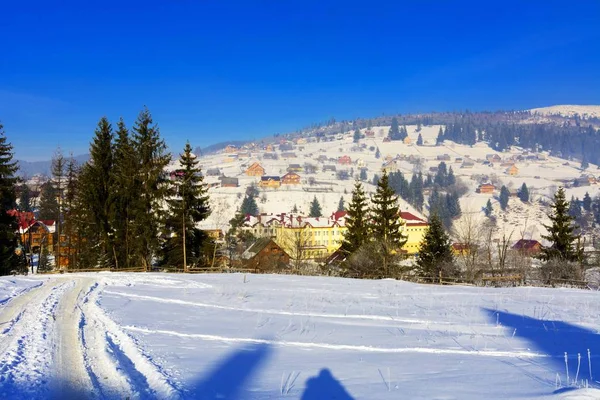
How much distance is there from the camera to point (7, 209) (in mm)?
30531

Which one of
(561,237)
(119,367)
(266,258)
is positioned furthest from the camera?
(266,258)

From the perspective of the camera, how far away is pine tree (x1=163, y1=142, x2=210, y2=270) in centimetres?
3206

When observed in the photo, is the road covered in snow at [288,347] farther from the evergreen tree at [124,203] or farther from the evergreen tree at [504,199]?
the evergreen tree at [504,199]

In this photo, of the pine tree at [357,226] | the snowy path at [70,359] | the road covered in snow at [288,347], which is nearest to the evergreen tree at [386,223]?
the pine tree at [357,226]

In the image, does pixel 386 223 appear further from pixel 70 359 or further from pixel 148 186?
pixel 70 359

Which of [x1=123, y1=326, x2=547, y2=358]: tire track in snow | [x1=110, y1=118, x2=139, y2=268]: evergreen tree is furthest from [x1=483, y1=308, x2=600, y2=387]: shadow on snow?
[x1=110, y1=118, x2=139, y2=268]: evergreen tree

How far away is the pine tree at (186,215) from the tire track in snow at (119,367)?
20387mm

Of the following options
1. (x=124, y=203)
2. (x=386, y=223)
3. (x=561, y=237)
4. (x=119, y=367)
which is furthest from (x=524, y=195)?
(x=119, y=367)

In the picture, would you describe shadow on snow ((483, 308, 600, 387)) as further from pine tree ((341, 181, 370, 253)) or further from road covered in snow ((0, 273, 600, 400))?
pine tree ((341, 181, 370, 253))

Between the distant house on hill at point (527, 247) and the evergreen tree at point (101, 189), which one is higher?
the evergreen tree at point (101, 189)

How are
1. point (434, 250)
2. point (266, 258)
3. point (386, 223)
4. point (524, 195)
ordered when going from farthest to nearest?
point (524, 195), point (266, 258), point (386, 223), point (434, 250)

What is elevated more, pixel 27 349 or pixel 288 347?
pixel 27 349

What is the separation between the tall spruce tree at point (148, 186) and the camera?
104 feet

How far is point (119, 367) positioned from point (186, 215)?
24.6 metres
